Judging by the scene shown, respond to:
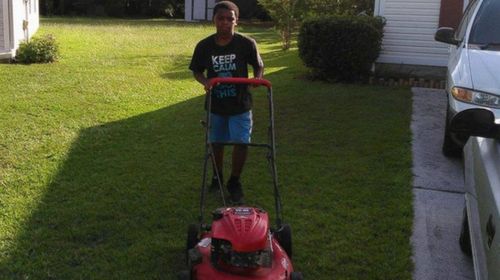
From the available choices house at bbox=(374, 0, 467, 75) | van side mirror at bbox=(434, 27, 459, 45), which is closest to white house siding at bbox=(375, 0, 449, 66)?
house at bbox=(374, 0, 467, 75)

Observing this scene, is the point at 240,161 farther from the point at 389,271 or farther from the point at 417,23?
the point at 417,23

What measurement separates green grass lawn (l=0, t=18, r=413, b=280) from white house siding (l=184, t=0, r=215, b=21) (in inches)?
737

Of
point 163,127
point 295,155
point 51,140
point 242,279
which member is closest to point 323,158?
point 295,155

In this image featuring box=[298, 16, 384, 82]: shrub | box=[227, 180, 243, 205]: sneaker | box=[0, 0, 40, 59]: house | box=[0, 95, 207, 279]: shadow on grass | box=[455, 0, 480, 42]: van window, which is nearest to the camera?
box=[0, 95, 207, 279]: shadow on grass

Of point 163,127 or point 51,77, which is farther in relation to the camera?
point 51,77

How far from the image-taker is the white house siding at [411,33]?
1065cm

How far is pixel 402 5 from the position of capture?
1073 cm

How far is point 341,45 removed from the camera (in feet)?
33.5

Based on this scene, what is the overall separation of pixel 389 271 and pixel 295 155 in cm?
258

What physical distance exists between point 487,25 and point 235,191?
127 inches

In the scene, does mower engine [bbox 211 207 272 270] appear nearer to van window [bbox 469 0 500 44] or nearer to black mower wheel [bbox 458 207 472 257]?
black mower wheel [bbox 458 207 472 257]

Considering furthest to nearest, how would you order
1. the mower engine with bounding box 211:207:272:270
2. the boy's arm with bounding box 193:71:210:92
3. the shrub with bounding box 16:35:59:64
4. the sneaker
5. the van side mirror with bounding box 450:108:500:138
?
the shrub with bounding box 16:35:59:64
the sneaker
the boy's arm with bounding box 193:71:210:92
the mower engine with bounding box 211:207:272:270
the van side mirror with bounding box 450:108:500:138

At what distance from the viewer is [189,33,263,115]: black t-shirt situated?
15.5 feet

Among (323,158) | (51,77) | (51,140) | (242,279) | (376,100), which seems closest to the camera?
(242,279)
